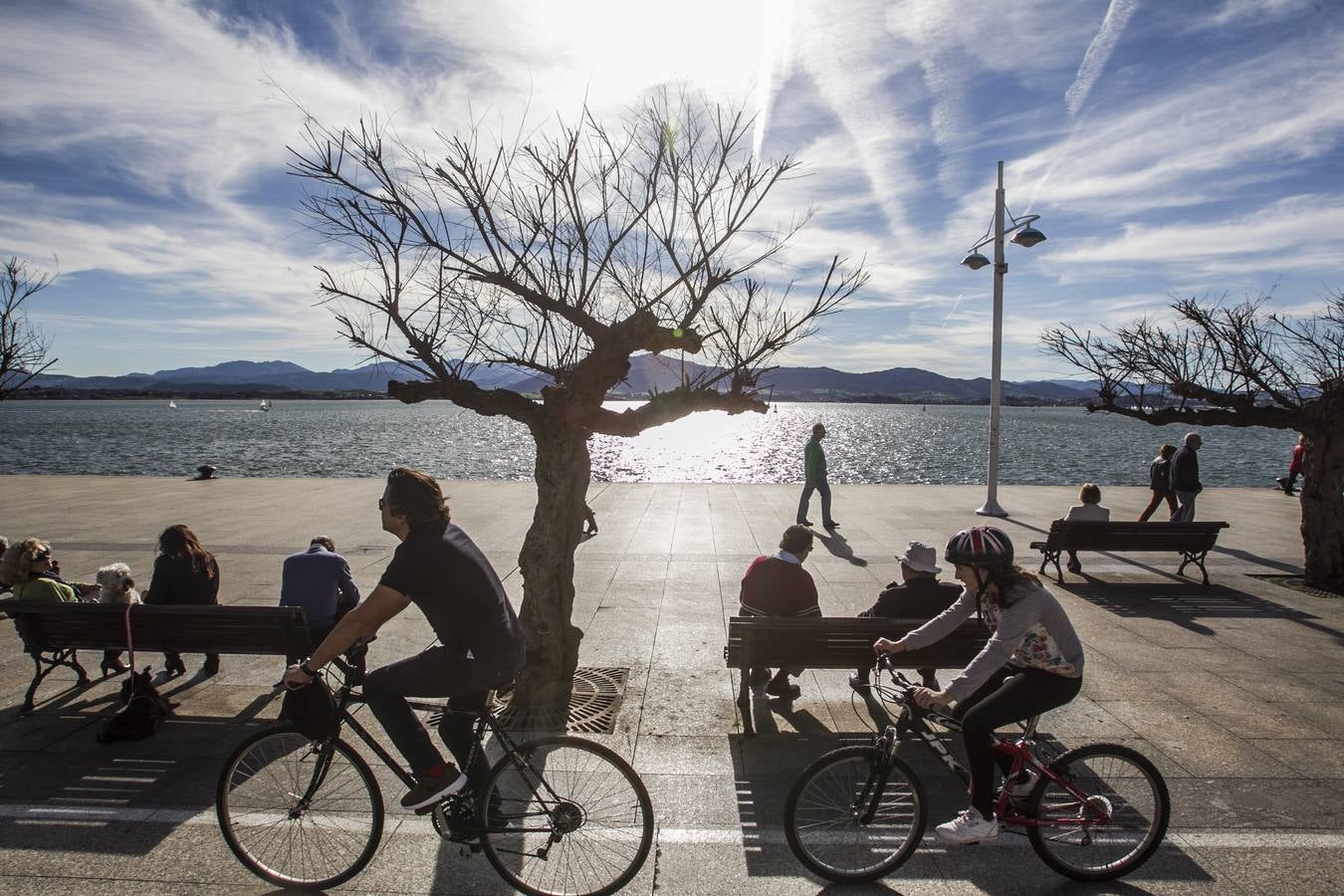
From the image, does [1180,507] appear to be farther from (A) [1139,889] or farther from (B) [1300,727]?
(A) [1139,889]

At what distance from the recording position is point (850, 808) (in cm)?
403

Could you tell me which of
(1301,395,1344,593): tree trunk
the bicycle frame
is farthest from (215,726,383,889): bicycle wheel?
(1301,395,1344,593): tree trunk

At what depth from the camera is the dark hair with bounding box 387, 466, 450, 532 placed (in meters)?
3.69

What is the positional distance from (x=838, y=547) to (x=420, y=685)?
10057 millimetres

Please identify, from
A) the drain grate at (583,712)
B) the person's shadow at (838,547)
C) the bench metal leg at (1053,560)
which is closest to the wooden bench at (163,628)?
the drain grate at (583,712)

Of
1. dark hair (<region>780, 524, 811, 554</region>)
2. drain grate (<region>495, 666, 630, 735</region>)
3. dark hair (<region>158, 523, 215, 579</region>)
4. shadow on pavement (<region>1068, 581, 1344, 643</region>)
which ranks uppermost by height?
dark hair (<region>780, 524, 811, 554</region>)

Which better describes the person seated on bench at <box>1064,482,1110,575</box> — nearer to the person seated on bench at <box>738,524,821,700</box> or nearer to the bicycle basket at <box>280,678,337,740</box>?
the person seated on bench at <box>738,524,821,700</box>

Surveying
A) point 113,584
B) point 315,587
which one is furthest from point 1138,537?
point 113,584

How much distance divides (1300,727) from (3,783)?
8.82m

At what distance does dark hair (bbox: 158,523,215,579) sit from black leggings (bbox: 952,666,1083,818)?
586 cm

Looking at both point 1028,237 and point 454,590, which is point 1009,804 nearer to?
point 454,590

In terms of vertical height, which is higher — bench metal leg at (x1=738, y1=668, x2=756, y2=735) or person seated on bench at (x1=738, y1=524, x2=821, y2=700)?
person seated on bench at (x1=738, y1=524, x2=821, y2=700)

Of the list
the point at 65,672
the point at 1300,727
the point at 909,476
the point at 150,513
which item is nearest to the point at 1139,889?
the point at 1300,727

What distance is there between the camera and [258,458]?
5656 centimetres
